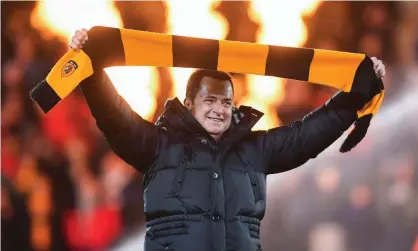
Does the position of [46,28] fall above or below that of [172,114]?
above

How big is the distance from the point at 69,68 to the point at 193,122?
1.14 ft

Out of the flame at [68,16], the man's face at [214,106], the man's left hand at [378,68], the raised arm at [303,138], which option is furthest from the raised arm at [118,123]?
the flame at [68,16]

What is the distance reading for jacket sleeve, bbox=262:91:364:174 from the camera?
7.87ft

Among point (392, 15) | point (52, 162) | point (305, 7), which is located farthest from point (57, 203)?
point (392, 15)

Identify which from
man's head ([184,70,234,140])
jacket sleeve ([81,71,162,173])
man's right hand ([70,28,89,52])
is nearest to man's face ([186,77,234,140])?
man's head ([184,70,234,140])

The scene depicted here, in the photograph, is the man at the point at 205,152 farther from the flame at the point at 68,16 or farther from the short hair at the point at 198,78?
the flame at the point at 68,16

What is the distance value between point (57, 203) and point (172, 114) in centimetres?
285

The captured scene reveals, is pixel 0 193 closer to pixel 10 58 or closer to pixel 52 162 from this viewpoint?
A: pixel 52 162

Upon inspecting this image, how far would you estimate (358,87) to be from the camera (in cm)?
244

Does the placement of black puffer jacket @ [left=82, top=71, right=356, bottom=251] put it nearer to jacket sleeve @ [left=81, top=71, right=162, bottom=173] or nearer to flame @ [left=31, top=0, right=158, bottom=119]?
jacket sleeve @ [left=81, top=71, right=162, bottom=173]

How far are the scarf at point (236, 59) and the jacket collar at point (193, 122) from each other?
0.15m

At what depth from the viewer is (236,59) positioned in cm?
247

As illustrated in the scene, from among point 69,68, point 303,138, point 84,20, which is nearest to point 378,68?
point 303,138

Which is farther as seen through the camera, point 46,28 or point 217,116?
point 46,28
